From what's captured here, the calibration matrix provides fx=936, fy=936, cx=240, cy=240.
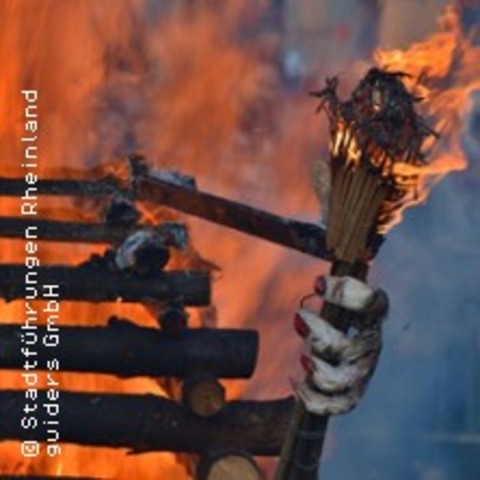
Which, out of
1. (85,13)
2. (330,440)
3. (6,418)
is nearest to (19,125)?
(85,13)

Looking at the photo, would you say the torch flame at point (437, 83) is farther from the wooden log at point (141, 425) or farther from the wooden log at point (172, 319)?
the wooden log at point (141, 425)

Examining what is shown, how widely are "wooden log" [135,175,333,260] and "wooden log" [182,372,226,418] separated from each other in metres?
1.24

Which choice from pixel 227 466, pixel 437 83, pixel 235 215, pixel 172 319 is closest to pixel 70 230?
pixel 172 319

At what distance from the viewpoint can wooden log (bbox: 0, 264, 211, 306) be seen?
26.6 feet

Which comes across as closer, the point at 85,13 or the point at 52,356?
the point at 52,356

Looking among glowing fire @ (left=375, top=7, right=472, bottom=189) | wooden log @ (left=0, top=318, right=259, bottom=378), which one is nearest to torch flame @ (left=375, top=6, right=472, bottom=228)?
glowing fire @ (left=375, top=7, right=472, bottom=189)

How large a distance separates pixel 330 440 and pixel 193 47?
28.6ft

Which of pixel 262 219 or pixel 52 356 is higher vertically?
pixel 262 219

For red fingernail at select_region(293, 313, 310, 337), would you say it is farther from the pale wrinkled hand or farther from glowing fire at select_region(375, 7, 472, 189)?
glowing fire at select_region(375, 7, 472, 189)

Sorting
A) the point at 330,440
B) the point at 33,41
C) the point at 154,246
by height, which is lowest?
the point at 330,440

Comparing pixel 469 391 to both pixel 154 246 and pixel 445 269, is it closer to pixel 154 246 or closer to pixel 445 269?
A: pixel 445 269

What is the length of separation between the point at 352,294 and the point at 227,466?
3.56m

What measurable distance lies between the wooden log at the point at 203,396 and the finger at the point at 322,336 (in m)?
3.19

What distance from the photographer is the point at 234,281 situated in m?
14.9
